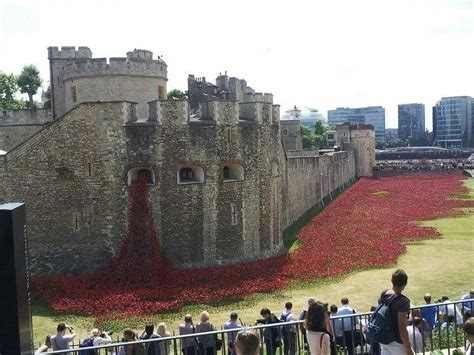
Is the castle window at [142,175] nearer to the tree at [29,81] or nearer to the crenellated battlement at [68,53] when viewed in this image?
the crenellated battlement at [68,53]

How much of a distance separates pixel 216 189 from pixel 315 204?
2250 cm

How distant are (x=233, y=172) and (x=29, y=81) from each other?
4326 centimetres

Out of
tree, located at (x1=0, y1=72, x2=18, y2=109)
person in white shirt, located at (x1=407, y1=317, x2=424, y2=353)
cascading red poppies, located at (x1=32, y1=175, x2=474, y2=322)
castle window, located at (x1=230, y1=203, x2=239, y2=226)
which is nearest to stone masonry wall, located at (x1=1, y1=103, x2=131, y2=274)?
cascading red poppies, located at (x1=32, y1=175, x2=474, y2=322)

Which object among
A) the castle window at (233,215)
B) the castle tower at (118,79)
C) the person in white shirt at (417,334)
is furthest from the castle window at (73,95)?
the person in white shirt at (417,334)

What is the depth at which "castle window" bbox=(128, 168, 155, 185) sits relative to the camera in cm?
2231

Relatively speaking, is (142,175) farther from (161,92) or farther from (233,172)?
(161,92)

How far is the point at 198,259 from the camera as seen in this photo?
23.0 metres

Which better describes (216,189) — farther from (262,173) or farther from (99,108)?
(99,108)

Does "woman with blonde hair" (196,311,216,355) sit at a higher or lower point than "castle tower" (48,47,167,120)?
lower

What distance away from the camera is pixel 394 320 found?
289 inches

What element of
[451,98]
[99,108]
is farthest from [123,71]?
[451,98]

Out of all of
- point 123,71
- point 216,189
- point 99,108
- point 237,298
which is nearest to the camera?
point 237,298

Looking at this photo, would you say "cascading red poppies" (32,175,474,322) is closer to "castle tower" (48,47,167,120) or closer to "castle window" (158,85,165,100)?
"castle tower" (48,47,167,120)

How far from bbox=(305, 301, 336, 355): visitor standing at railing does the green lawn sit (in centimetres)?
967
